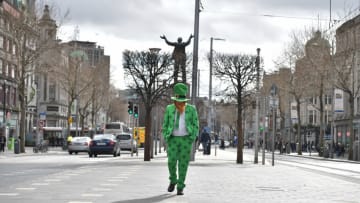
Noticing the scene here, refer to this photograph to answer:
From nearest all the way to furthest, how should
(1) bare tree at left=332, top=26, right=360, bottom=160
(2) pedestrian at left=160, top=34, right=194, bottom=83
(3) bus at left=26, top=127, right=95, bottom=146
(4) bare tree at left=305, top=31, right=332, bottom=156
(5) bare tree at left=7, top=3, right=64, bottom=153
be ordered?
1. (2) pedestrian at left=160, top=34, right=194, bottom=83
2. (5) bare tree at left=7, top=3, right=64, bottom=153
3. (1) bare tree at left=332, top=26, right=360, bottom=160
4. (4) bare tree at left=305, top=31, right=332, bottom=156
5. (3) bus at left=26, top=127, right=95, bottom=146

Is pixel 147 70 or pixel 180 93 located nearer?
pixel 180 93

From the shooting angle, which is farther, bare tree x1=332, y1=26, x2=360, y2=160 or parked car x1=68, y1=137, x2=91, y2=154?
bare tree x1=332, y1=26, x2=360, y2=160

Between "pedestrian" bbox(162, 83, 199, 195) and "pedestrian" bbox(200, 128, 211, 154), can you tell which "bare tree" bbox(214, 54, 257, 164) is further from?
"pedestrian" bbox(162, 83, 199, 195)

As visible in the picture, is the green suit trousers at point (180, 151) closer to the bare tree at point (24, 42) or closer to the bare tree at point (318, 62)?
the bare tree at point (24, 42)

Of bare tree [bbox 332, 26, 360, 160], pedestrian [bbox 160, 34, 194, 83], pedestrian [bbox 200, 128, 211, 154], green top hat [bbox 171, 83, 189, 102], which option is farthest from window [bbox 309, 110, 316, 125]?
green top hat [bbox 171, 83, 189, 102]

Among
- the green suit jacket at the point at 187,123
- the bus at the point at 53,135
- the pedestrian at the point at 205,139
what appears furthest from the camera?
the bus at the point at 53,135

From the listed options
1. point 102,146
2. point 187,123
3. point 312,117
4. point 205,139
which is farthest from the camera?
point 312,117

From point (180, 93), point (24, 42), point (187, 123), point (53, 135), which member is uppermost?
point (24, 42)

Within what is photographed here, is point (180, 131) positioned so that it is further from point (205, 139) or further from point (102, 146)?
point (205, 139)

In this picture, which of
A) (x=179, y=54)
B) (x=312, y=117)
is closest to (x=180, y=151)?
(x=179, y=54)

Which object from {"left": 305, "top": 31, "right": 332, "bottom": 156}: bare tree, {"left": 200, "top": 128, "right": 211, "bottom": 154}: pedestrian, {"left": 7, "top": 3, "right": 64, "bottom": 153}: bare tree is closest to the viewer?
{"left": 7, "top": 3, "right": 64, "bottom": 153}: bare tree

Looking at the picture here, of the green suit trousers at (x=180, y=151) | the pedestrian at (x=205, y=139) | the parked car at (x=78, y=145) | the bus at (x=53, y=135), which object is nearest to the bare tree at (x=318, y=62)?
the pedestrian at (x=205, y=139)

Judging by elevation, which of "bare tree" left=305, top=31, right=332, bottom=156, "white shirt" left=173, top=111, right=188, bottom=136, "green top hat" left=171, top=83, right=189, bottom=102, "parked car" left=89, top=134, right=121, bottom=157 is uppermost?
"bare tree" left=305, top=31, right=332, bottom=156

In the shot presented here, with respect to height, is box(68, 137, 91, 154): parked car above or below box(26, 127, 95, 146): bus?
below
